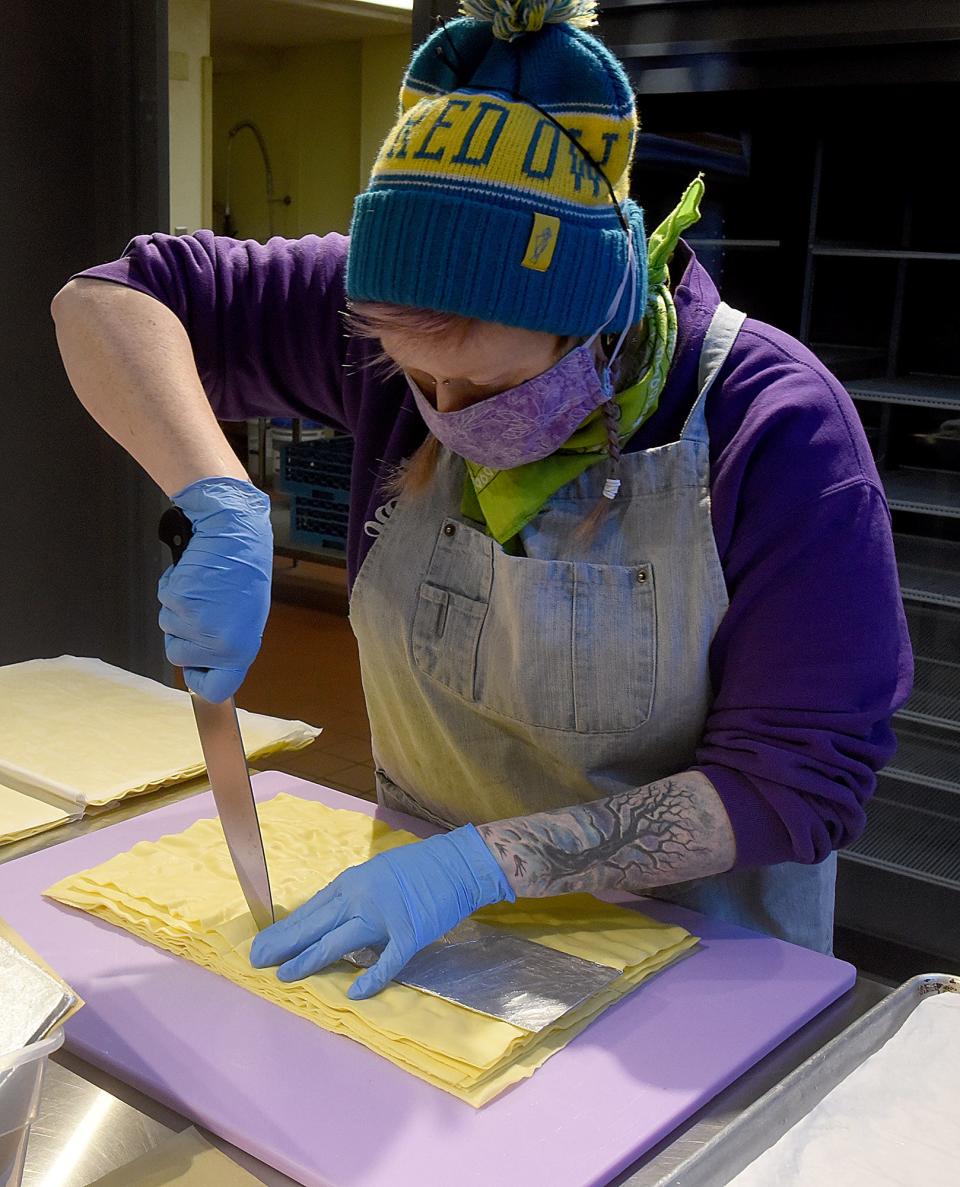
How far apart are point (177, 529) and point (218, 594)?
0.09 meters

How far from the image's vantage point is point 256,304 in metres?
1.49

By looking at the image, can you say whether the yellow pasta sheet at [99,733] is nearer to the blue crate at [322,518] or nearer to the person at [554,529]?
the person at [554,529]

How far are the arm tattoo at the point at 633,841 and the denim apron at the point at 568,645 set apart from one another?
0.11 metres

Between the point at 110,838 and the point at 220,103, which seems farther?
the point at 220,103

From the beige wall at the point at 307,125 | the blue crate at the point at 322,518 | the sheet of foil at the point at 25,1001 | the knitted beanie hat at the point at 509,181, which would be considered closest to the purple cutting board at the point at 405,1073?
the sheet of foil at the point at 25,1001

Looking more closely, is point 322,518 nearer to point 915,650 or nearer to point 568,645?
point 915,650

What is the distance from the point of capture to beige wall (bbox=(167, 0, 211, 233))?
5.07 metres

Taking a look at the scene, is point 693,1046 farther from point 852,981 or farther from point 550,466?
point 550,466

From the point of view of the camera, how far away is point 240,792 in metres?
1.20

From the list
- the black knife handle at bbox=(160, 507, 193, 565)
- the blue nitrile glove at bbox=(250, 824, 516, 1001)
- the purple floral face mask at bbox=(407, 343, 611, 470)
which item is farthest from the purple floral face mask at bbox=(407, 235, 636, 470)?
the blue nitrile glove at bbox=(250, 824, 516, 1001)

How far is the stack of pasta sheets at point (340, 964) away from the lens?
3.17 feet

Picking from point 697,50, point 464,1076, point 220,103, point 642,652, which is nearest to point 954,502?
point 697,50

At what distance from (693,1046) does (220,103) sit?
22.3 ft

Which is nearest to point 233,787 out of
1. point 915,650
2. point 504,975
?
point 504,975
